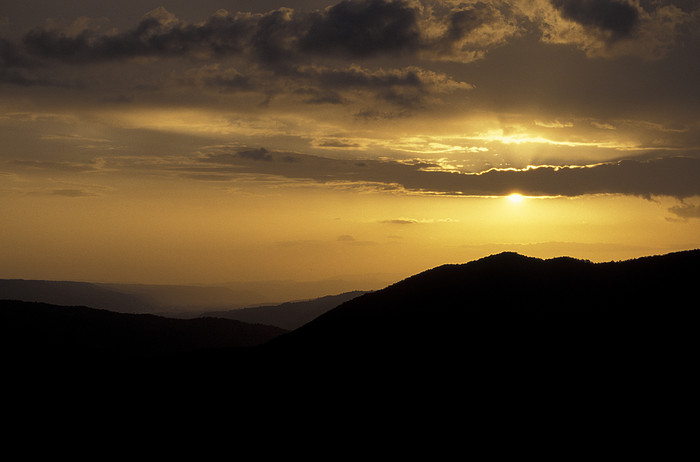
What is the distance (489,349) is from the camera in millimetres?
50875

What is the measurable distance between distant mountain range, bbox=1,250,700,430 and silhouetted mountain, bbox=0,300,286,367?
13491mm

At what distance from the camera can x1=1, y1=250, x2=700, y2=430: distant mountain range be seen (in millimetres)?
44188

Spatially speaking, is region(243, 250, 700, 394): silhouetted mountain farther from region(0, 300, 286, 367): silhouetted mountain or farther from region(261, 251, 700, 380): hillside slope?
region(0, 300, 286, 367): silhouetted mountain

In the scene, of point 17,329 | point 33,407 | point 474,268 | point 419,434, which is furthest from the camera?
point 17,329

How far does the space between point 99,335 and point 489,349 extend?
225 feet

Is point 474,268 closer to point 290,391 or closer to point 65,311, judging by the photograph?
point 290,391

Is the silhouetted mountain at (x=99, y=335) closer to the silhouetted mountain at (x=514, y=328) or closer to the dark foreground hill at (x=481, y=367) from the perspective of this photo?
the dark foreground hill at (x=481, y=367)

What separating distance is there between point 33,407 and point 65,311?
154 ft

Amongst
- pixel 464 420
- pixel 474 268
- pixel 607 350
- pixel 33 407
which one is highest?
pixel 474 268

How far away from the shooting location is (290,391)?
51406 millimetres

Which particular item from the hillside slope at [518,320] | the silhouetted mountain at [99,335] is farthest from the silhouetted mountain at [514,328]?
the silhouetted mountain at [99,335]

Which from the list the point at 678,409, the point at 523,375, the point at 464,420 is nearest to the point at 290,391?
the point at 464,420

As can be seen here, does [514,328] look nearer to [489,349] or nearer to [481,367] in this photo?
[489,349]

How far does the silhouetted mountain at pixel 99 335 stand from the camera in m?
84.9
